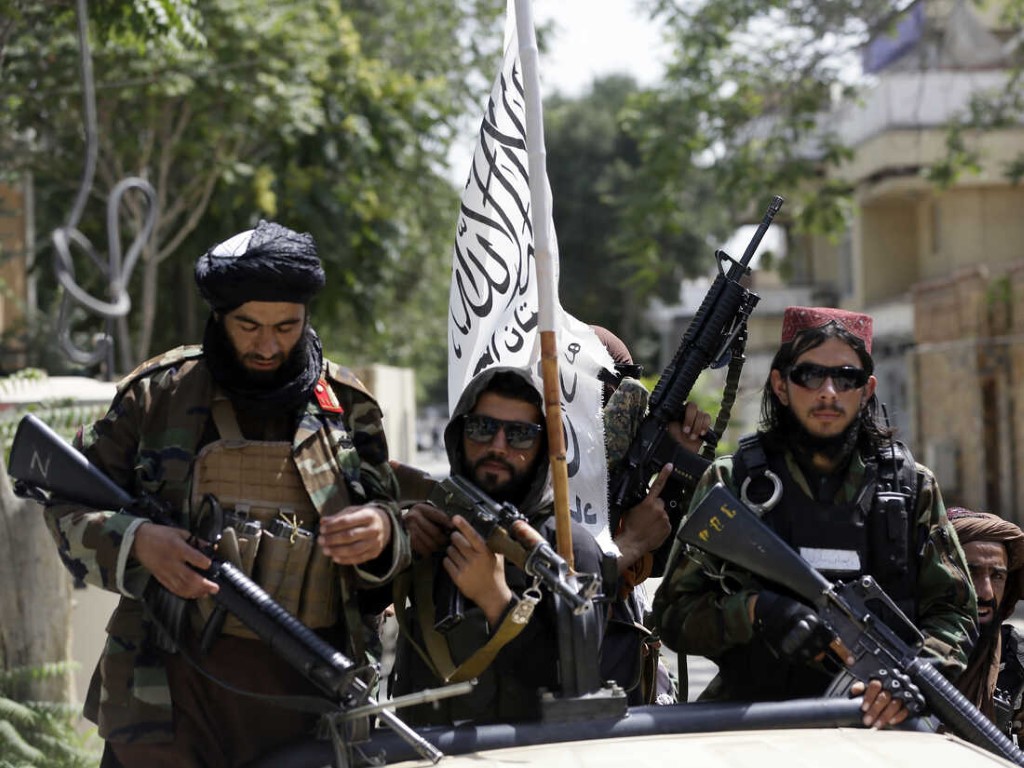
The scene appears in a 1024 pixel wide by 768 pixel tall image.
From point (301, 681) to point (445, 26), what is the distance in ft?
64.3

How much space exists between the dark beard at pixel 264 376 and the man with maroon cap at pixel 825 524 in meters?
0.92

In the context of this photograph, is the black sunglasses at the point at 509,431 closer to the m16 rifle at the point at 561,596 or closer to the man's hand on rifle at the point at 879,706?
the m16 rifle at the point at 561,596

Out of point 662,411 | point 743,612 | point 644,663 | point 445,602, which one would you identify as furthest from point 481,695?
point 662,411

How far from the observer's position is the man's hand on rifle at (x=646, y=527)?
387 cm

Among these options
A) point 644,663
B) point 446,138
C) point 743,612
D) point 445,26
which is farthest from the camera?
point 445,26

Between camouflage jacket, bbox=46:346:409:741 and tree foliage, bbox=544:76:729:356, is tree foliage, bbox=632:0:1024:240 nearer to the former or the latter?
camouflage jacket, bbox=46:346:409:741

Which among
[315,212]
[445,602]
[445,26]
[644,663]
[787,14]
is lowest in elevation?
[644,663]

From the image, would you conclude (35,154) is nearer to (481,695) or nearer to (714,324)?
(714,324)

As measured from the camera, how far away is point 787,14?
14.2 meters

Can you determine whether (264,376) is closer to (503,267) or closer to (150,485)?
(150,485)

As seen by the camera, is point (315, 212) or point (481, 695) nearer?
point (481, 695)

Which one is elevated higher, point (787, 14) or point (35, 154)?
point (787, 14)

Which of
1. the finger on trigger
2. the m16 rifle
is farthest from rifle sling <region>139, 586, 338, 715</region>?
the finger on trigger

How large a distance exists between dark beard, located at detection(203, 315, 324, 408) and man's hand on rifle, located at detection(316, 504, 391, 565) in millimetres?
284
